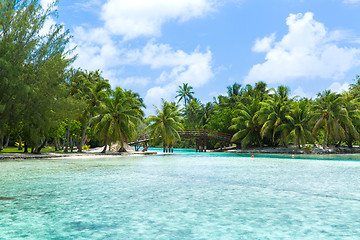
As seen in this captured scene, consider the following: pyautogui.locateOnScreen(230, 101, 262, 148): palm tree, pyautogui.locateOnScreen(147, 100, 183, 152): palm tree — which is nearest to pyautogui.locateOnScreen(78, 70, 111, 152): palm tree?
pyautogui.locateOnScreen(147, 100, 183, 152): palm tree

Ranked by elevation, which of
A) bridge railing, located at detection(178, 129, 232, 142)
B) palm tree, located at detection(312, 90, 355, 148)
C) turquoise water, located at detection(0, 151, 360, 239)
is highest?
palm tree, located at detection(312, 90, 355, 148)

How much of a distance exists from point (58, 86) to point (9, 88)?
3702mm

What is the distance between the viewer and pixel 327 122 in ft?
122

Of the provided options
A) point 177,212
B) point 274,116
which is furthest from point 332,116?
point 177,212

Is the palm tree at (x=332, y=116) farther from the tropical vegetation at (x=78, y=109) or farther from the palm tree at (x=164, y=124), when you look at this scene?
the palm tree at (x=164, y=124)

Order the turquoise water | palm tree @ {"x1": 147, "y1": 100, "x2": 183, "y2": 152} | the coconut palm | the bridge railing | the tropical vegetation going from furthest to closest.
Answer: the bridge railing
the coconut palm
palm tree @ {"x1": 147, "y1": 100, "x2": 183, "y2": 152}
the tropical vegetation
the turquoise water

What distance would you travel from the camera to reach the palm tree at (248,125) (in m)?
42.9

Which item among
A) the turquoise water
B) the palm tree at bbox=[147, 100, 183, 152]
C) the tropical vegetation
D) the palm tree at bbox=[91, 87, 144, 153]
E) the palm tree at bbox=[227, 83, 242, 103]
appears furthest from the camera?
the palm tree at bbox=[227, 83, 242, 103]

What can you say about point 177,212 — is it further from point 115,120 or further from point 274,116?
point 274,116

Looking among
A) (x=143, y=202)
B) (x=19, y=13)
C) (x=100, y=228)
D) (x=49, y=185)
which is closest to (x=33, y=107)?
(x=19, y=13)

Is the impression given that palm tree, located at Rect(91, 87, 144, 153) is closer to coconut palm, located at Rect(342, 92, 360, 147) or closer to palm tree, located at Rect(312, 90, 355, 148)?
palm tree, located at Rect(312, 90, 355, 148)

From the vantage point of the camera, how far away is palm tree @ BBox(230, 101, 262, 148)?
42.9 meters

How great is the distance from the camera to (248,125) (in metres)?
42.4

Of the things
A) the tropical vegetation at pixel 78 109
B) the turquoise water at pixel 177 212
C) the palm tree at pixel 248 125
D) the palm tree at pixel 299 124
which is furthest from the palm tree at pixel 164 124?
the turquoise water at pixel 177 212
